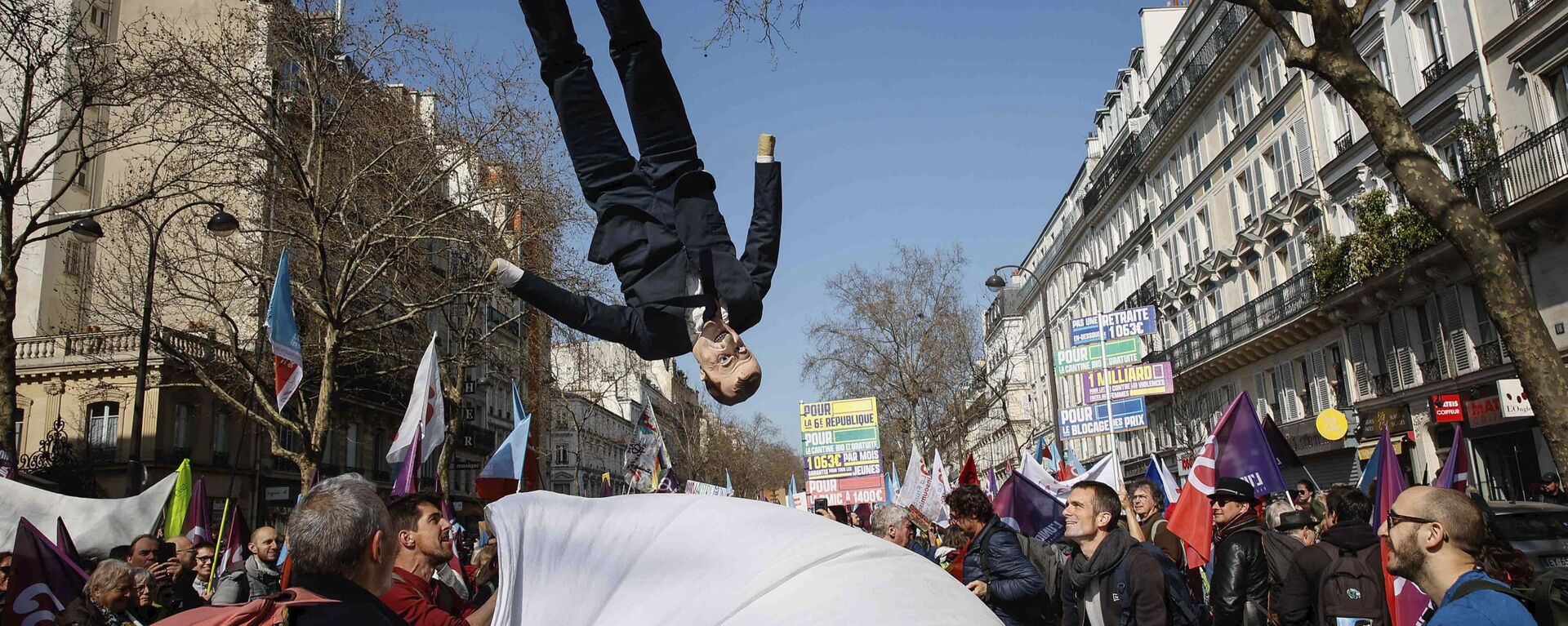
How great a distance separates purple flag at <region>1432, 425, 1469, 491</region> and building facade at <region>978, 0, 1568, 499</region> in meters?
12.0

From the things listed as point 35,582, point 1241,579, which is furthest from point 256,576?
point 1241,579

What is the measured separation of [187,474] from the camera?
11633 mm

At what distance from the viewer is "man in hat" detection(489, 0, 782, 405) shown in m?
3.86

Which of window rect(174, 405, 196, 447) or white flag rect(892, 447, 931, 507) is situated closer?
white flag rect(892, 447, 931, 507)

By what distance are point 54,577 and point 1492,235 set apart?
31.2 feet

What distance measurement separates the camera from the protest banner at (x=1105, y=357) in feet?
82.6

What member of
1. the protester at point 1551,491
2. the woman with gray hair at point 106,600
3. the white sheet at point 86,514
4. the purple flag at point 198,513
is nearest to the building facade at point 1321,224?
the protester at point 1551,491

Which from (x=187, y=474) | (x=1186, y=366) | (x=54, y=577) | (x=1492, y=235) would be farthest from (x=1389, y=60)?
(x=54, y=577)

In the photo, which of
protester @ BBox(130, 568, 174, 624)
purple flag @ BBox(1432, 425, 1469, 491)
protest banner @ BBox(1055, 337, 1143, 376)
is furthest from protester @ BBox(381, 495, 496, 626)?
protest banner @ BBox(1055, 337, 1143, 376)

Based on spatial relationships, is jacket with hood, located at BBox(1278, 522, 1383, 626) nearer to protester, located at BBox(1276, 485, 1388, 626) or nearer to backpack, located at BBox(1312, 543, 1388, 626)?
protester, located at BBox(1276, 485, 1388, 626)

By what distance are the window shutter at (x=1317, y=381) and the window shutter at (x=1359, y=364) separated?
1.99 metres

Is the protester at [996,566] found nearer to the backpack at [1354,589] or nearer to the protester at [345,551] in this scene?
the backpack at [1354,589]

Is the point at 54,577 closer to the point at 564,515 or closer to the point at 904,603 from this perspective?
the point at 564,515

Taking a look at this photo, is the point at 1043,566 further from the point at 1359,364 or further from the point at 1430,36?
the point at 1359,364
